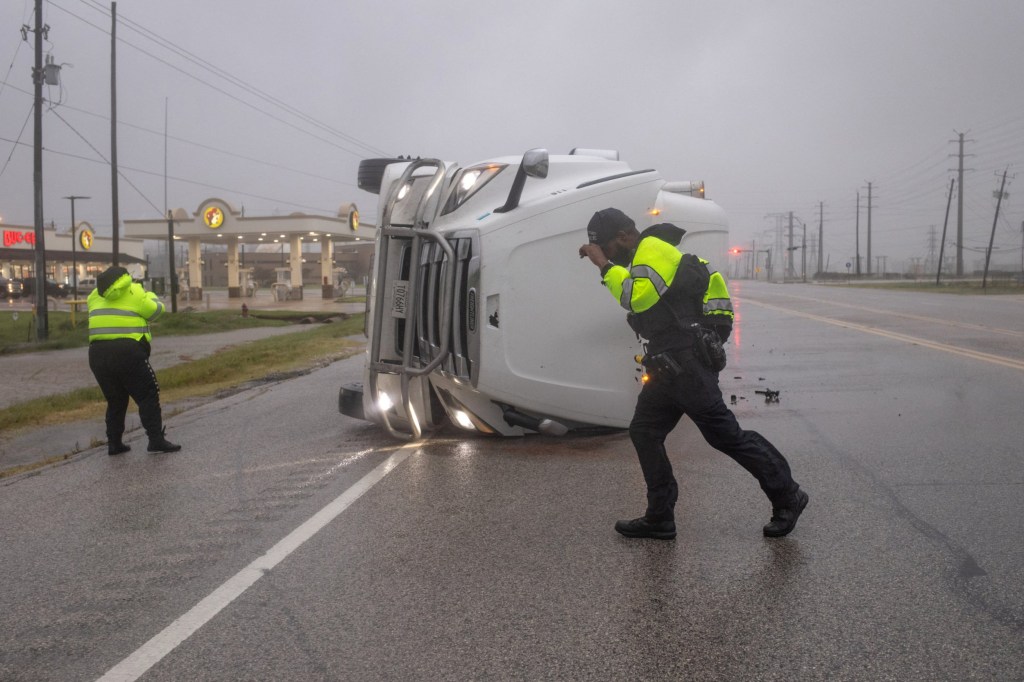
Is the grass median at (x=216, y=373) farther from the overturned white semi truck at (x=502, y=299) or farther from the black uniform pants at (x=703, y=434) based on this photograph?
the black uniform pants at (x=703, y=434)

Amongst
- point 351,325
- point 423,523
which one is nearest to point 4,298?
point 351,325

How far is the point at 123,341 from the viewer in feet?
26.1

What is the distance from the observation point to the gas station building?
2044 inches

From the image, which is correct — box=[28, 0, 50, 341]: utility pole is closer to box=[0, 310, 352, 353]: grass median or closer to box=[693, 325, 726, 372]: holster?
box=[0, 310, 352, 353]: grass median

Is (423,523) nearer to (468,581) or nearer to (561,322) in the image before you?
(468,581)

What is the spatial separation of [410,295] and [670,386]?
10.1ft

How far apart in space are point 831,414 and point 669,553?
4.85 metres

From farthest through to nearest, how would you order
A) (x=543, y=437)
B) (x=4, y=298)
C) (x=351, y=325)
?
(x=4, y=298) < (x=351, y=325) < (x=543, y=437)

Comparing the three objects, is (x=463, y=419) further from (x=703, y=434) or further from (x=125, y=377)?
(x=703, y=434)

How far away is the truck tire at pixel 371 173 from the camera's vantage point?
9359mm

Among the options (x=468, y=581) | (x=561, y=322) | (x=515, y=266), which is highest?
(x=515, y=266)

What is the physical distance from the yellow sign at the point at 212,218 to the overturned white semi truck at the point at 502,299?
4660 centimetres

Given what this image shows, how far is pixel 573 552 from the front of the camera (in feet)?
15.7

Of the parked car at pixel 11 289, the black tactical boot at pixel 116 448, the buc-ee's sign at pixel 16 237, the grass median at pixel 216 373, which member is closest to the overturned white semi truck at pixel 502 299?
the black tactical boot at pixel 116 448
